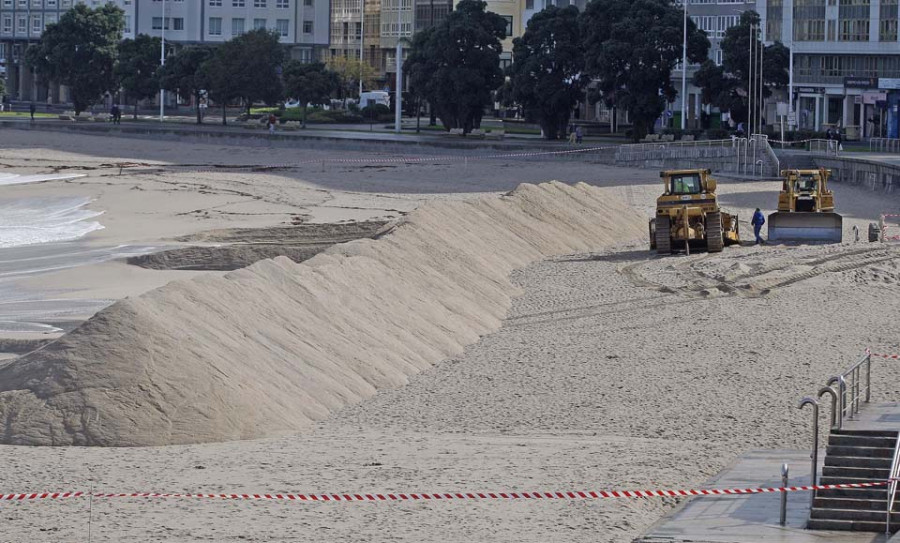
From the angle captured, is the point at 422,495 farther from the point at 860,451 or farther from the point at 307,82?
the point at 307,82

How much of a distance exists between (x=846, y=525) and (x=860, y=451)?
1521 millimetres

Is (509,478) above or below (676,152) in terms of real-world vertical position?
below

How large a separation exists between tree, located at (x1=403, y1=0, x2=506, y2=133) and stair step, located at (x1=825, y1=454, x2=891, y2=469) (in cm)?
6631

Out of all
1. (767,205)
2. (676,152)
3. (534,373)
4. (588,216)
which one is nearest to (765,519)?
(534,373)

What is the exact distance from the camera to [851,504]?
46.5 feet

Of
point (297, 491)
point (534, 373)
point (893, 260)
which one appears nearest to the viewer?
point (297, 491)

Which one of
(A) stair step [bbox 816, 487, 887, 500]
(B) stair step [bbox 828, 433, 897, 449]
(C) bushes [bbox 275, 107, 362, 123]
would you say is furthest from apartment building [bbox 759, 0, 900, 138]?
(A) stair step [bbox 816, 487, 887, 500]

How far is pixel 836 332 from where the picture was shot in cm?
2636

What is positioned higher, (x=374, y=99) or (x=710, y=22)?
(x=710, y=22)

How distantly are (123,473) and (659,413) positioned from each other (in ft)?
24.9

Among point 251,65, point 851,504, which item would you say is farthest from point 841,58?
point 851,504

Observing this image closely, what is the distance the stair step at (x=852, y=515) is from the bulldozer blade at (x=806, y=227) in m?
25.2

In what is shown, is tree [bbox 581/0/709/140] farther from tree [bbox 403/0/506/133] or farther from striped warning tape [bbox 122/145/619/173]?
tree [bbox 403/0/506/133]

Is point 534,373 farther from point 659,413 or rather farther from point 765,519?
point 765,519
